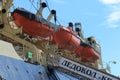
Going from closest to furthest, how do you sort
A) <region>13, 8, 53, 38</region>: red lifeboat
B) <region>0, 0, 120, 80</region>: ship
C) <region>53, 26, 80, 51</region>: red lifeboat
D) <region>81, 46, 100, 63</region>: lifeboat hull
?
<region>0, 0, 120, 80</region>: ship → <region>13, 8, 53, 38</region>: red lifeboat → <region>53, 26, 80, 51</region>: red lifeboat → <region>81, 46, 100, 63</region>: lifeboat hull

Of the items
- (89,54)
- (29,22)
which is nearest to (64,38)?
(29,22)

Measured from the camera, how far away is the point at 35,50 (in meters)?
13.8

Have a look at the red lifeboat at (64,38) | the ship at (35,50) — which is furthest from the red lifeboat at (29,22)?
the red lifeboat at (64,38)

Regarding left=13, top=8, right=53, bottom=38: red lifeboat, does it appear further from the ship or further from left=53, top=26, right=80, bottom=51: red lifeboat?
left=53, top=26, right=80, bottom=51: red lifeboat

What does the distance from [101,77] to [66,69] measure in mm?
1469

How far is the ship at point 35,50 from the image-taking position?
11734 mm

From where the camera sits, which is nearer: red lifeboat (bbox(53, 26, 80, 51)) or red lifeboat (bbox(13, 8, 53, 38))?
red lifeboat (bbox(13, 8, 53, 38))

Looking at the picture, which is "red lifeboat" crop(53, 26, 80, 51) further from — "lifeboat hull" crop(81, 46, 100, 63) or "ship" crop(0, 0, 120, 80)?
"lifeboat hull" crop(81, 46, 100, 63)

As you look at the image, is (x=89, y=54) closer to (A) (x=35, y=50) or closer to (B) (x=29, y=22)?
(B) (x=29, y=22)

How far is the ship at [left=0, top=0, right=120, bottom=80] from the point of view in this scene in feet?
38.5

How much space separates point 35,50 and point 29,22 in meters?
1.79

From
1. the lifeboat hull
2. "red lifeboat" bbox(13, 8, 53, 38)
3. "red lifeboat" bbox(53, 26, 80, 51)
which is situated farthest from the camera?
the lifeboat hull

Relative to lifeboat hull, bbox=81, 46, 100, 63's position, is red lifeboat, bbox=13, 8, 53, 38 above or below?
above

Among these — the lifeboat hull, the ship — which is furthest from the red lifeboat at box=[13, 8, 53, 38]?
the lifeboat hull
